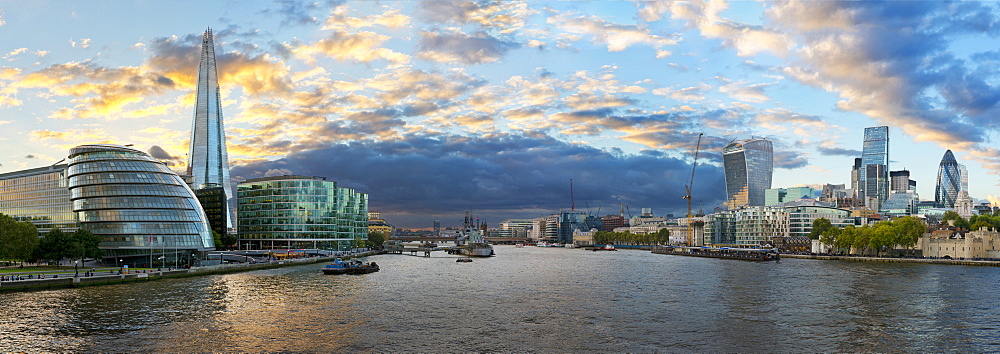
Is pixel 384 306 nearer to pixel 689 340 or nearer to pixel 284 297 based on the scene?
pixel 284 297

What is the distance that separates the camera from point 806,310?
60750 mm

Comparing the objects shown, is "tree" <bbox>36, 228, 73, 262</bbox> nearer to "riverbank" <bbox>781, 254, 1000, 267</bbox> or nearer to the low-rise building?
"riverbank" <bbox>781, 254, 1000, 267</bbox>

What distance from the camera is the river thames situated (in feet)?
143

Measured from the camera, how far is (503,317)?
184ft

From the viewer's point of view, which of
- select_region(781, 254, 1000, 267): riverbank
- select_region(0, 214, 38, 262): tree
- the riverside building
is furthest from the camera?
select_region(781, 254, 1000, 267): riverbank

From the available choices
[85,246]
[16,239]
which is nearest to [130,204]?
[85,246]

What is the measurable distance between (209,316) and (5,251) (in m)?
49.2

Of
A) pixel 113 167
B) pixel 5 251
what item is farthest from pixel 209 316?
pixel 113 167

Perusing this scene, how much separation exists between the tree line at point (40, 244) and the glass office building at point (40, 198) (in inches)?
613

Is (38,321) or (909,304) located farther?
(909,304)

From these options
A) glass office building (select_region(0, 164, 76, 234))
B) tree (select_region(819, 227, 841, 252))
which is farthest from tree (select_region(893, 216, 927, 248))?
glass office building (select_region(0, 164, 76, 234))

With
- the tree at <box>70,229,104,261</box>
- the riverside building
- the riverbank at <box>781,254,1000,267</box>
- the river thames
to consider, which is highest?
the riverside building

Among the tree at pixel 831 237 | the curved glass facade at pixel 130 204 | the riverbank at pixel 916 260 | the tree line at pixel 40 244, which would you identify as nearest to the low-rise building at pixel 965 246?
the riverbank at pixel 916 260

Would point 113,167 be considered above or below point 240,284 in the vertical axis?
above
